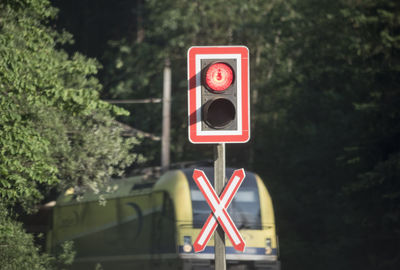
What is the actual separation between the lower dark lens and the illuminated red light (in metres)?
0.13

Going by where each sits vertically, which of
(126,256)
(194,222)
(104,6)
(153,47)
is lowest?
(126,256)

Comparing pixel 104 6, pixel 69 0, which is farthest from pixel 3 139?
pixel 104 6

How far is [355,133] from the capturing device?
74.7 feet

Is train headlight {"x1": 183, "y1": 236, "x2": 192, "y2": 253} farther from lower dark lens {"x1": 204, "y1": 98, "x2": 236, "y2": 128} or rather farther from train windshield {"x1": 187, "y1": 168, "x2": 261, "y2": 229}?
lower dark lens {"x1": 204, "y1": 98, "x2": 236, "y2": 128}

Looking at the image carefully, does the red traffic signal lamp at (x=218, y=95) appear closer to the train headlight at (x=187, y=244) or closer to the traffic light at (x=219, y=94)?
the traffic light at (x=219, y=94)

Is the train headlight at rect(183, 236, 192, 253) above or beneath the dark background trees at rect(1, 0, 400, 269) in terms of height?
beneath

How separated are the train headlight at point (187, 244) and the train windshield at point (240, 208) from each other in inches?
13.5

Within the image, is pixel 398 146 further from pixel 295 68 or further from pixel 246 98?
pixel 246 98

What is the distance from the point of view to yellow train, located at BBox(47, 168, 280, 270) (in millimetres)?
17453

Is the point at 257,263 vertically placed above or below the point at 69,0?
below

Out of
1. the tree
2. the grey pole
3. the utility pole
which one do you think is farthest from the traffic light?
the utility pole

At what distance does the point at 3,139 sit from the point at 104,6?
94.8 feet

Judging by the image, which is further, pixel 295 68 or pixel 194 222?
pixel 295 68

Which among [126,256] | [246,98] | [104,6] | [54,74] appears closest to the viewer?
[246,98]
